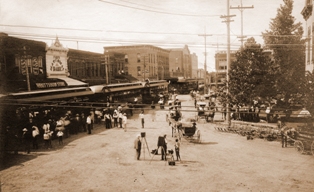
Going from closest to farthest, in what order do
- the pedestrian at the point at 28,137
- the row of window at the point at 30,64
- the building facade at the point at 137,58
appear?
the pedestrian at the point at 28,137 → the row of window at the point at 30,64 → the building facade at the point at 137,58

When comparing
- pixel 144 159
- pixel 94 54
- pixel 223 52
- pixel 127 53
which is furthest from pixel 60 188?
pixel 223 52

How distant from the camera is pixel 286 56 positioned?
27.2 m

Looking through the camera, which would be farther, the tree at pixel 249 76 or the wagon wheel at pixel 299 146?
the tree at pixel 249 76

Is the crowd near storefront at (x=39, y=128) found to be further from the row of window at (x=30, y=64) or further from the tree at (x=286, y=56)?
the tree at (x=286, y=56)

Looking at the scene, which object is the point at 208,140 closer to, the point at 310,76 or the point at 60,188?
the point at 310,76

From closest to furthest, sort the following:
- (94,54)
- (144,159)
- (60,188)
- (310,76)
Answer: (60,188) < (144,159) < (310,76) < (94,54)

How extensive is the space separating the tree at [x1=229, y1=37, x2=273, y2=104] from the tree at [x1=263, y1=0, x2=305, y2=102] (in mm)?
1245

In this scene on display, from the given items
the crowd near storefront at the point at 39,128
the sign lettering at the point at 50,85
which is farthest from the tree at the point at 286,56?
the sign lettering at the point at 50,85

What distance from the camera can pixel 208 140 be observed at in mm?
19375

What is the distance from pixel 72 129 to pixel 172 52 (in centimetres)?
8270

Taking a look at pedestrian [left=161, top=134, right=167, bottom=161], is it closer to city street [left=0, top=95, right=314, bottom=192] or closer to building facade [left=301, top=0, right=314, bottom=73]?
city street [left=0, top=95, right=314, bottom=192]

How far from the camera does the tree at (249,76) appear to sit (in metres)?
24.7

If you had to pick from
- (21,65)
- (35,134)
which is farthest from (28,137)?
(21,65)

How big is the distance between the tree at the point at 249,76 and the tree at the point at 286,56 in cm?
125
